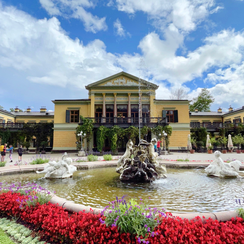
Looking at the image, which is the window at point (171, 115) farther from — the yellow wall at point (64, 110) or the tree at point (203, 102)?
the tree at point (203, 102)

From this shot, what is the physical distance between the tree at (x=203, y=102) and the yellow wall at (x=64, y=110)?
31.8 metres

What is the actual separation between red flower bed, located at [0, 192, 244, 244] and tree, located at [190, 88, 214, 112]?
162 ft

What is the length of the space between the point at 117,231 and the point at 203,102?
170 feet

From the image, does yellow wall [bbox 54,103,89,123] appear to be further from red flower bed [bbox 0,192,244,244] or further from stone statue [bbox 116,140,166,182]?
red flower bed [bbox 0,192,244,244]

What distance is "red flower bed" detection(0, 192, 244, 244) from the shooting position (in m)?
2.51

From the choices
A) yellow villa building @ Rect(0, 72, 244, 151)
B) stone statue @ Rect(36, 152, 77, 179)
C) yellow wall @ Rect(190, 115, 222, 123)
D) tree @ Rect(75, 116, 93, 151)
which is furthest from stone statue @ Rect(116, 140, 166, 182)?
yellow wall @ Rect(190, 115, 222, 123)

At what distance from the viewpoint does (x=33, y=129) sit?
29.8m

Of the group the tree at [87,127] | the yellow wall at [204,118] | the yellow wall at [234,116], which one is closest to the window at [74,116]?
the tree at [87,127]

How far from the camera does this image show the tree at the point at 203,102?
1906 inches

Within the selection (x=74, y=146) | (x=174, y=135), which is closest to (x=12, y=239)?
(x=74, y=146)

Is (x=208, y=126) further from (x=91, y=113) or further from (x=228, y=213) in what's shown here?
(x=228, y=213)

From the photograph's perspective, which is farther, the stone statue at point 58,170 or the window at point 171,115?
the window at point 171,115

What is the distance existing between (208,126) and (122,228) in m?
34.6

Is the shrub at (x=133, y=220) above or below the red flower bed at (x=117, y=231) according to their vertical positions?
above
